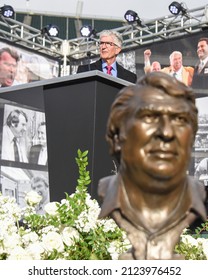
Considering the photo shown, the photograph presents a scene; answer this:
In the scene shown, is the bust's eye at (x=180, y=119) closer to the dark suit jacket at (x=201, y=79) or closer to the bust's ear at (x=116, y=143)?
the bust's ear at (x=116, y=143)

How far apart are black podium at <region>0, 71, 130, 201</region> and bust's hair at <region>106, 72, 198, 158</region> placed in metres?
1.26

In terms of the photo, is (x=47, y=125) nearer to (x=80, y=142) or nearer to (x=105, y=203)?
(x=80, y=142)

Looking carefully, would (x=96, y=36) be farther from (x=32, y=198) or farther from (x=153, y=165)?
(x=153, y=165)

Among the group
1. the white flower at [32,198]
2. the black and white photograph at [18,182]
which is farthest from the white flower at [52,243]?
the black and white photograph at [18,182]

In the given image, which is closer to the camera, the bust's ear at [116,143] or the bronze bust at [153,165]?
the bronze bust at [153,165]

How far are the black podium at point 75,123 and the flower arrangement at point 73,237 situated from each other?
59 cm

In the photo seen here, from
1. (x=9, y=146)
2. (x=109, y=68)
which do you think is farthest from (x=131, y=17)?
(x=109, y=68)

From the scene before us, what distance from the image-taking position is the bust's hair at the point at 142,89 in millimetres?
1681

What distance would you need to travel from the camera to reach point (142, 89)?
5.61ft

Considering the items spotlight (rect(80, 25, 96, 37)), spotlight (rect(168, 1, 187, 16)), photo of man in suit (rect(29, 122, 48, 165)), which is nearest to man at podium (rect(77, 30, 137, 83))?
photo of man in suit (rect(29, 122, 48, 165))

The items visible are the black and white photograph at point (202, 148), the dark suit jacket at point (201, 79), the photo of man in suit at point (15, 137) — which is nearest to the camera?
the photo of man in suit at point (15, 137)

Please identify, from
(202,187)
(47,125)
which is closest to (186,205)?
(202,187)

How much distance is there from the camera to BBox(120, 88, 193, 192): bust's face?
1.62 meters

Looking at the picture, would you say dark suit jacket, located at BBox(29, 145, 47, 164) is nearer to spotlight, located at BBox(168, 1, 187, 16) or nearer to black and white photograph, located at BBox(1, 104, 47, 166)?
black and white photograph, located at BBox(1, 104, 47, 166)
